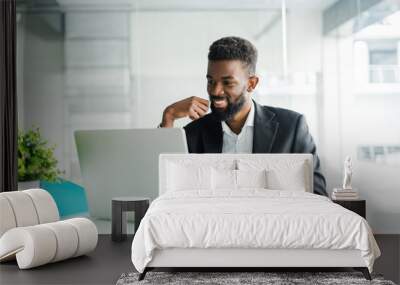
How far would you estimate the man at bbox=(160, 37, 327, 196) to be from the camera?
7.60 m

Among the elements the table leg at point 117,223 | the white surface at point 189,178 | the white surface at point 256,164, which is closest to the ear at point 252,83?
the white surface at point 256,164

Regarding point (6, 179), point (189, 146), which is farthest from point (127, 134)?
point (6, 179)

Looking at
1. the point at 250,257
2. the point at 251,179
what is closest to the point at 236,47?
the point at 251,179

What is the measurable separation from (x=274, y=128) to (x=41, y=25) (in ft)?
9.54

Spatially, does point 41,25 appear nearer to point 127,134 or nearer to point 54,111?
point 54,111

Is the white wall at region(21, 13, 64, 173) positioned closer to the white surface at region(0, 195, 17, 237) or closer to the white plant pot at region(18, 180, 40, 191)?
the white plant pot at region(18, 180, 40, 191)

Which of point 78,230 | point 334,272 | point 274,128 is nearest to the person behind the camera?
point 334,272

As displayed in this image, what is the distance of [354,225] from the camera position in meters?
4.97

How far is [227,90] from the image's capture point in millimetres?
7617

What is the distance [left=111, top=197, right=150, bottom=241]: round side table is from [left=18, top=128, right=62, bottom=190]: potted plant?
3.61ft

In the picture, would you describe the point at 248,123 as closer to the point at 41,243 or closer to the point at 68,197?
the point at 68,197

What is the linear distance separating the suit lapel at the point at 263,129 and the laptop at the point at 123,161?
82 cm

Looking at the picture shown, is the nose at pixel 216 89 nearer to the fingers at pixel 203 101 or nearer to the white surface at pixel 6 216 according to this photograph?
the fingers at pixel 203 101

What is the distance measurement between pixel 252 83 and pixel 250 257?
301 centimetres
